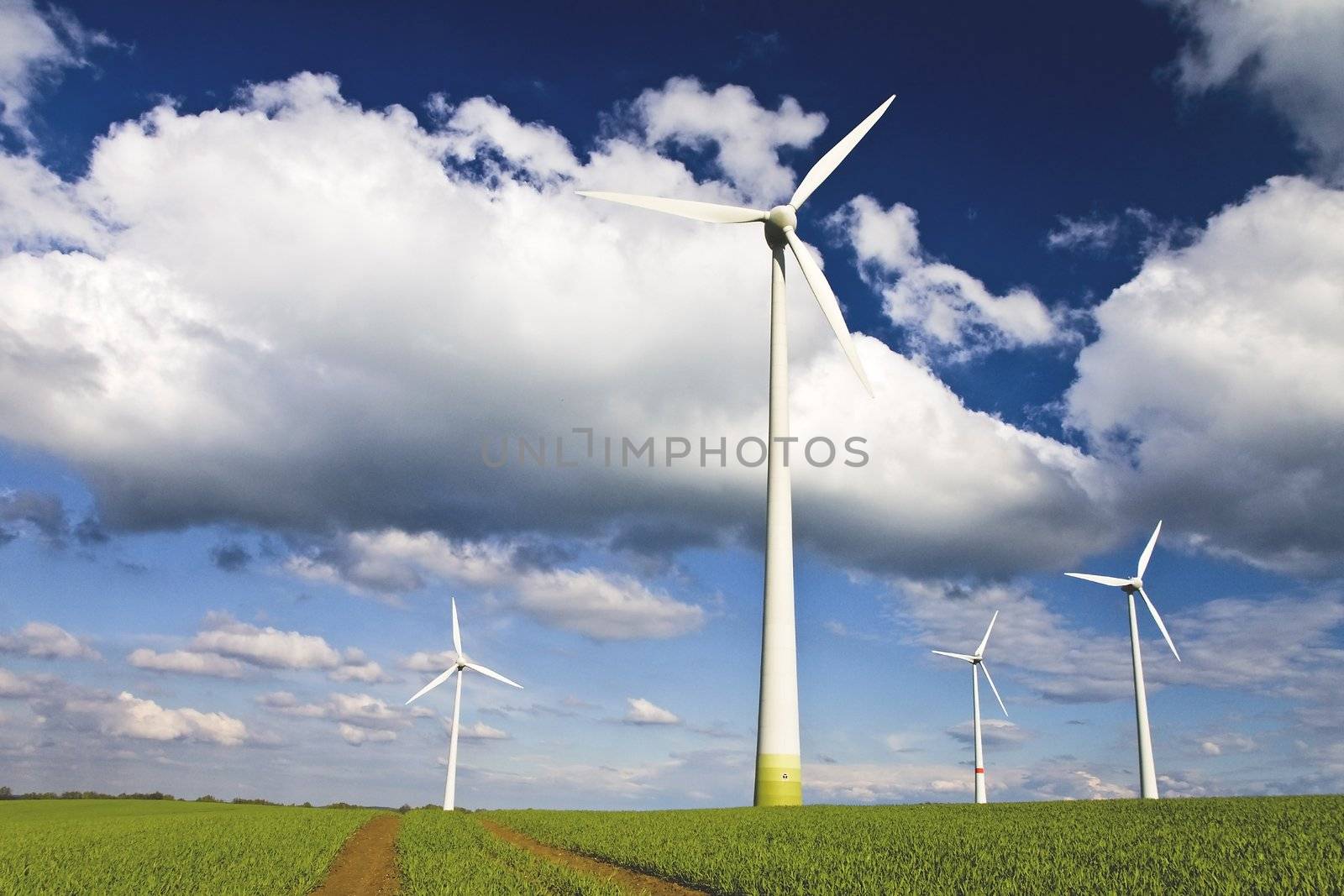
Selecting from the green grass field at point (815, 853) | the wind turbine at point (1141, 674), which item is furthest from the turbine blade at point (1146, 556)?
the green grass field at point (815, 853)

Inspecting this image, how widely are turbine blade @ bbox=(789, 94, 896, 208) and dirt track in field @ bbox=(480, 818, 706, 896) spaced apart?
152 ft

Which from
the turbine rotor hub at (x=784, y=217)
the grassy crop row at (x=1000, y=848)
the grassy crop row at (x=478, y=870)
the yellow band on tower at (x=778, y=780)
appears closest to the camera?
the grassy crop row at (x=1000, y=848)

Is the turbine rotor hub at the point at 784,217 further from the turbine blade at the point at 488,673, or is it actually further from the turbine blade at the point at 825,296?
Answer: the turbine blade at the point at 488,673

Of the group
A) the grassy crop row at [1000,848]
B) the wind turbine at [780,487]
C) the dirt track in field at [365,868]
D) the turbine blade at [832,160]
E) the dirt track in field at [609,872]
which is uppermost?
the turbine blade at [832,160]

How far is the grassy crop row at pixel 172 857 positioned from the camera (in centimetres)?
2497

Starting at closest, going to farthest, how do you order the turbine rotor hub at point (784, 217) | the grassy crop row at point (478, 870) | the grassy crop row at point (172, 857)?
the grassy crop row at point (478, 870)
the grassy crop row at point (172, 857)
the turbine rotor hub at point (784, 217)

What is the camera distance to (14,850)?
119 ft

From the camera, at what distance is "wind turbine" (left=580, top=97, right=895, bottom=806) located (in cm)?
4641

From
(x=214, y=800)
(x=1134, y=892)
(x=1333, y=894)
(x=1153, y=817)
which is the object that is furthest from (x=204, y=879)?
(x=214, y=800)

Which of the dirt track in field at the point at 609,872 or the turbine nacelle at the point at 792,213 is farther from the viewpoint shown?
the turbine nacelle at the point at 792,213

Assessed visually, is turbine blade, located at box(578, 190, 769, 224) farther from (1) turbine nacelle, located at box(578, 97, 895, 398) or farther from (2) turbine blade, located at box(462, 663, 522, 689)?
(2) turbine blade, located at box(462, 663, 522, 689)

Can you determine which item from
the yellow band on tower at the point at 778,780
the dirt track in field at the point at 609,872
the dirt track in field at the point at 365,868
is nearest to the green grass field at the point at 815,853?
the dirt track in field at the point at 609,872

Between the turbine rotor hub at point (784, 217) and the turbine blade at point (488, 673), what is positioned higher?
the turbine rotor hub at point (784, 217)

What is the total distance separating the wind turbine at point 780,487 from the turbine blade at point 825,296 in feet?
0.19
